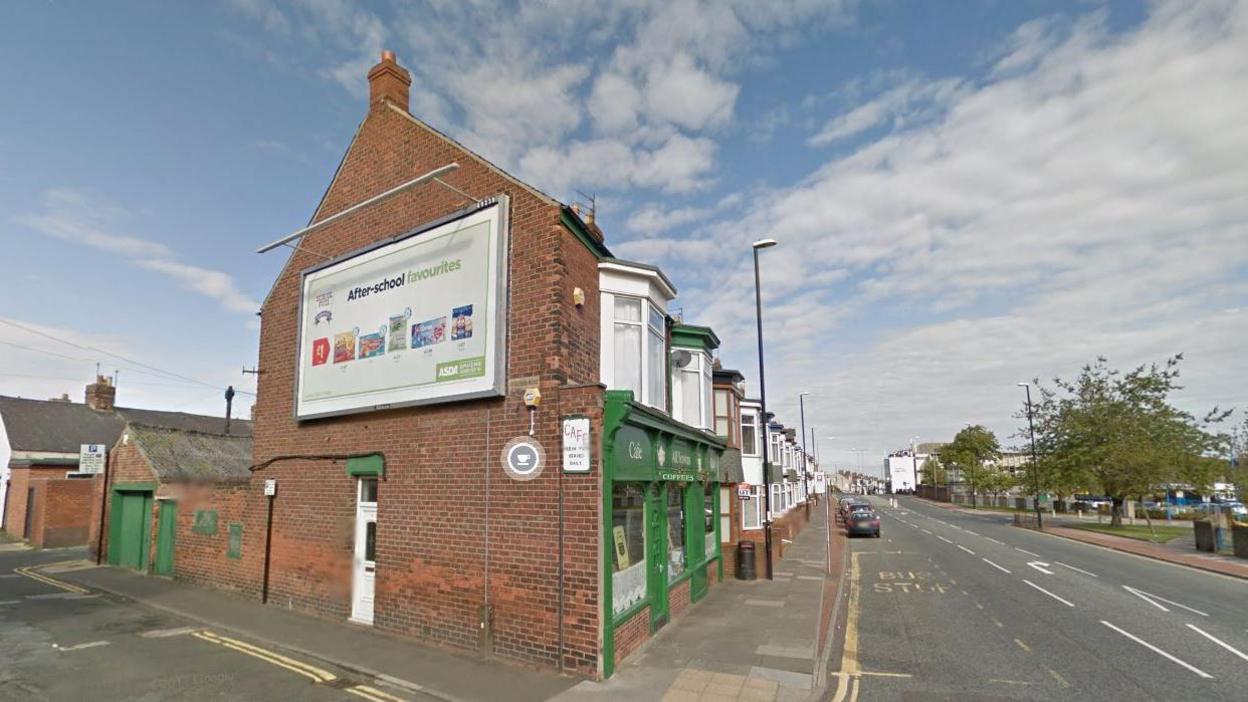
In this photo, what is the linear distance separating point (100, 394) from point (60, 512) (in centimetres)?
1204

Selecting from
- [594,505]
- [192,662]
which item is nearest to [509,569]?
[594,505]

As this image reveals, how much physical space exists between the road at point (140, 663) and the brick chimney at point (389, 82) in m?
10.9

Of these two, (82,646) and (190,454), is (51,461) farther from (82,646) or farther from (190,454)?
(82,646)

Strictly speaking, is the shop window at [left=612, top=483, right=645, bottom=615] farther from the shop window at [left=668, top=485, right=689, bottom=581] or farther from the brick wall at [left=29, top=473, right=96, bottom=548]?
the brick wall at [left=29, top=473, right=96, bottom=548]

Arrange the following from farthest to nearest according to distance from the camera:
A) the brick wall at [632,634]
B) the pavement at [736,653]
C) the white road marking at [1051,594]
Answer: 1. the white road marking at [1051,594]
2. the brick wall at [632,634]
3. the pavement at [736,653]

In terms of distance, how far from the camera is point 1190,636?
11148 mm

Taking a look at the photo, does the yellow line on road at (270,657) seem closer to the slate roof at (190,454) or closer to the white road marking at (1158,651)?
the slate roof at (190,454)

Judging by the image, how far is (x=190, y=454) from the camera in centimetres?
2016

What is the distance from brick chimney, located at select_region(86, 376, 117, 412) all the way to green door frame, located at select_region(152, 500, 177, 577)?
2446 centimetres

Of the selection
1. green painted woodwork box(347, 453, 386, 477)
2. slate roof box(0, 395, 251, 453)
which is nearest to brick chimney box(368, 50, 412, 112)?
green painted woodwork box(347, 453, 386, 477)

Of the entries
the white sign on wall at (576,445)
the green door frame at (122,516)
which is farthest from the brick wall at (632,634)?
the green door frame at (122,516)

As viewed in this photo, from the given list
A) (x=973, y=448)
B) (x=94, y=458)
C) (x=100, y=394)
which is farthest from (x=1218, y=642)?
(x=973, y=448)

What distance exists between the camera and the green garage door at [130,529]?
1855 cm

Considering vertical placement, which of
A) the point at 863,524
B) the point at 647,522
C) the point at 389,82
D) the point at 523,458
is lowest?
the point at 863,524
